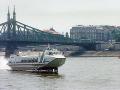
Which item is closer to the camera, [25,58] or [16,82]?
[16,82]

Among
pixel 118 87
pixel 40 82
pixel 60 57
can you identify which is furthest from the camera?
pixel 60 57

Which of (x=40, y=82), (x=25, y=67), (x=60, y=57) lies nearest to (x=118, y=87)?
(x=40, y=82)

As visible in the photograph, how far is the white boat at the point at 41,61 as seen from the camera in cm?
8588

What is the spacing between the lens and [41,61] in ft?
287

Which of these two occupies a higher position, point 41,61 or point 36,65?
point 41,61

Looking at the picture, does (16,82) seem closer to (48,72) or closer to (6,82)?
(6,82)

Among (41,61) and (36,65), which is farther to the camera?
(36,65)

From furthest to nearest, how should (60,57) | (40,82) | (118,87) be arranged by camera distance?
(60,57) < (40,82) < (118,87)

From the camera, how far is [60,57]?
85.9m

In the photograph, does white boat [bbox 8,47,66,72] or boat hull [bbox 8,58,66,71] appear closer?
boat hull [bbox 8,58,66,71]

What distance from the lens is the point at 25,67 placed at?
90.8 metres

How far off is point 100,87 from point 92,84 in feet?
11.5

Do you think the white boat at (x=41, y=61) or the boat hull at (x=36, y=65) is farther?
the white boat at (x=41, y=61)

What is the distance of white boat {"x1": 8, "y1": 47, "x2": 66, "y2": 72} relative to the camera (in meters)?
85.9
